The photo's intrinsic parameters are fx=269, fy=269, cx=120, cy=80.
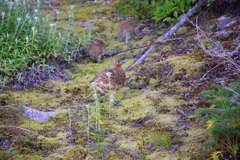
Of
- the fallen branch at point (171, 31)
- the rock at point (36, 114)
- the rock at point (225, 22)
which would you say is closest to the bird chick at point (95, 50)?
the fallen branch at point (171, 31)

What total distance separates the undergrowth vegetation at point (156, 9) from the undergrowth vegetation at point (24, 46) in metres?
1.96

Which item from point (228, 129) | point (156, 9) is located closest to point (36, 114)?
point (228, 129)

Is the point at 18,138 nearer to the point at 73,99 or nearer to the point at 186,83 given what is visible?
the point at 73,99

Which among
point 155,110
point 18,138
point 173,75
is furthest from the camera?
point 173,75

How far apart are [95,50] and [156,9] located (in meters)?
1.93

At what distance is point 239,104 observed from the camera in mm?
2051

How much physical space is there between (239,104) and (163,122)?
0.95 metres

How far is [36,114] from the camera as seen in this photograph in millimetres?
3096

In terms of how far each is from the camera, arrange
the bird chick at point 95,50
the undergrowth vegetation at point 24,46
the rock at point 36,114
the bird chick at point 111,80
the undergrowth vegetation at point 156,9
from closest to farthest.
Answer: the rock at point 36,114 → the bird chick at point 111,80 → the undergrowth vegetation at point 24,46 → the bird chick at point 95,50 → the undergrowth vegetation at point 156,9

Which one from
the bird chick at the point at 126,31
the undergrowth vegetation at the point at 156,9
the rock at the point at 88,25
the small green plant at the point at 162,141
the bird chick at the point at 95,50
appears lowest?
the small green plant at the point at 162,141

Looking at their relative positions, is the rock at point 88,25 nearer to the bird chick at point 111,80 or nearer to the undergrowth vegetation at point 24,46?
the undergrowth vegetation at point 24,46

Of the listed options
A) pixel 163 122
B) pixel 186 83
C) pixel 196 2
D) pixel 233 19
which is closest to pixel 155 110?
pixel 163 122

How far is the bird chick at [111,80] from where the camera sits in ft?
12.6

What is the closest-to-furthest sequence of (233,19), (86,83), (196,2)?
(86,83) → (233,19) → (196,2)
